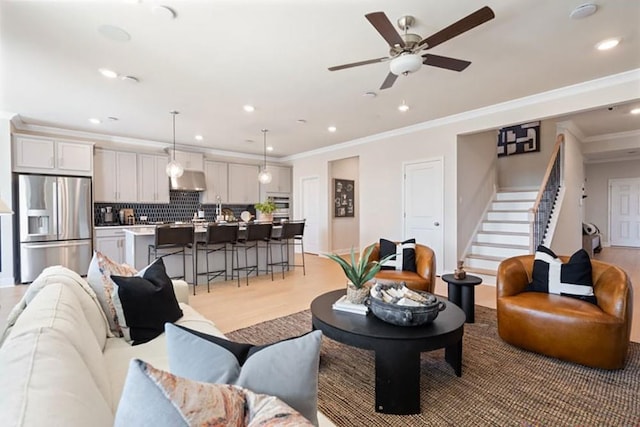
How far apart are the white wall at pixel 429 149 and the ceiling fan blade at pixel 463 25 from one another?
275 cm

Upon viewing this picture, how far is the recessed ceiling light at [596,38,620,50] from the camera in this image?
295cm

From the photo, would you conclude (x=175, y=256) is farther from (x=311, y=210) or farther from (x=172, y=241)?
(x=311, y=210)

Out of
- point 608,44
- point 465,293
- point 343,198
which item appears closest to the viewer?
point 608,44

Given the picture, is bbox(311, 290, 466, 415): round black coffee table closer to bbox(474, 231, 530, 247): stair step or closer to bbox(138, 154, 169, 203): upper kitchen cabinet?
bbox(474, 231, 530, 247): stair step

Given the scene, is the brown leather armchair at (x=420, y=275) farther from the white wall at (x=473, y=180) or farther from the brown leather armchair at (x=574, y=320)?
the white wall at (x=473, y=180)

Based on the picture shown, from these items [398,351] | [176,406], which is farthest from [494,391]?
[176,406]

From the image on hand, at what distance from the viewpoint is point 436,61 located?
2.68 meters

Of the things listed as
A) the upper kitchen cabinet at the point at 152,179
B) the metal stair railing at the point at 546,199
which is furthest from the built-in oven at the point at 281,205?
the metal stair railing at the point at 546,199

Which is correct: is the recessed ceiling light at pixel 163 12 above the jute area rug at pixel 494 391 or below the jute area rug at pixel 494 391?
above

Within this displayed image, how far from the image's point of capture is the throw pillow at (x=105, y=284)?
6.44 feet

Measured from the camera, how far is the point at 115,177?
6.20 m

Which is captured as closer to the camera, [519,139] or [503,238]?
[503,238]

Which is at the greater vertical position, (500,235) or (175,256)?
(500,235)

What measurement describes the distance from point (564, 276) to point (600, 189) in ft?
30.1
